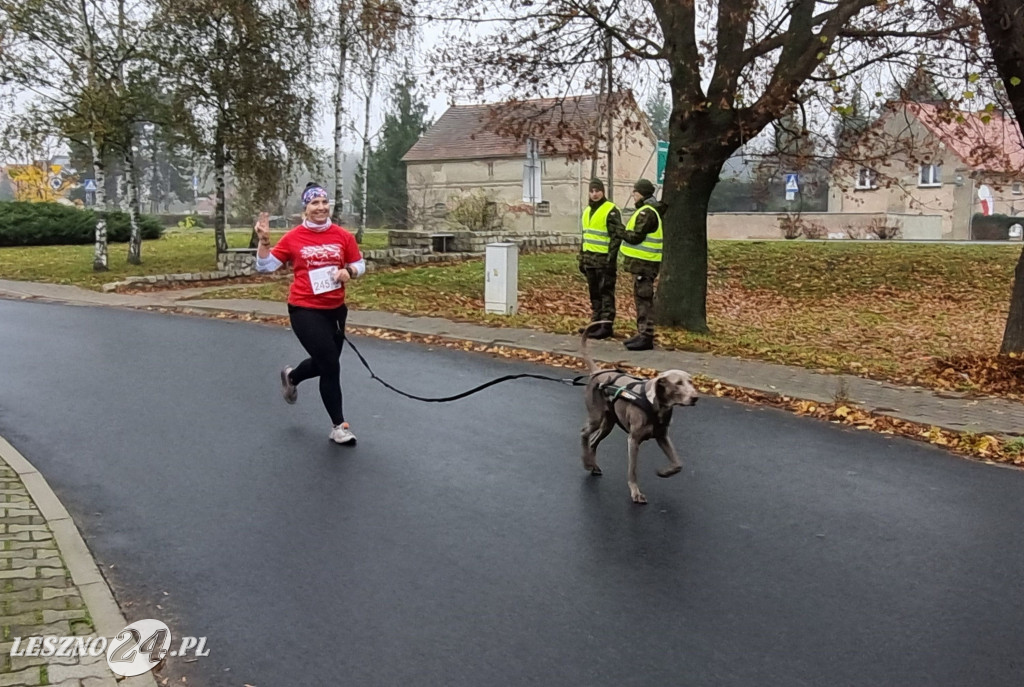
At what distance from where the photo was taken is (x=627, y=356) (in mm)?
11641

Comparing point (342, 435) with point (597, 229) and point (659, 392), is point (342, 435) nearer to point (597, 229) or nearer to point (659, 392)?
point (659, 392)

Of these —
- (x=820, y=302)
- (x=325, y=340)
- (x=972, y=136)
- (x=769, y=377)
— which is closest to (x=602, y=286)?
(x=769, y=377)

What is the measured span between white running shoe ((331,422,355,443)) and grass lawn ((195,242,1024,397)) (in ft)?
19.6

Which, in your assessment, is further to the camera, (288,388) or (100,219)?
(100,219)

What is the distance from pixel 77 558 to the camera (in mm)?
4988

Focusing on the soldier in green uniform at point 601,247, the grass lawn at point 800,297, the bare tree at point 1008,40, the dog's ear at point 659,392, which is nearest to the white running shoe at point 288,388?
the dog's ear at point 659,392

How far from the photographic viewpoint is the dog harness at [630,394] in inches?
229

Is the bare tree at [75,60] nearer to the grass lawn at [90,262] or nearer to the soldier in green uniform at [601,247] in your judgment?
the grass lawn at [90,262]

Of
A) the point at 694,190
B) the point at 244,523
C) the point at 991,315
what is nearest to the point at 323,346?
the point at 244,523

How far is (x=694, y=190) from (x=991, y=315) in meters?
8.33

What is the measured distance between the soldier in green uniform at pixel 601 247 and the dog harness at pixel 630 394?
6118 mm

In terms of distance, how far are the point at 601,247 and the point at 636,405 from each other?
702 cm

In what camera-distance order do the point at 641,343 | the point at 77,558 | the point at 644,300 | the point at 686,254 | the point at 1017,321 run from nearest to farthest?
the point at 77,558, the point at 1017,321, the point at 644,300, the point at 641,343, the point at 686,254

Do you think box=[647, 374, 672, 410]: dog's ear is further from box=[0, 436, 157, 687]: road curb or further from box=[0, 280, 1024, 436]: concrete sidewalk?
box=[0, 280, 1024, 436]: concrete sidewalk
